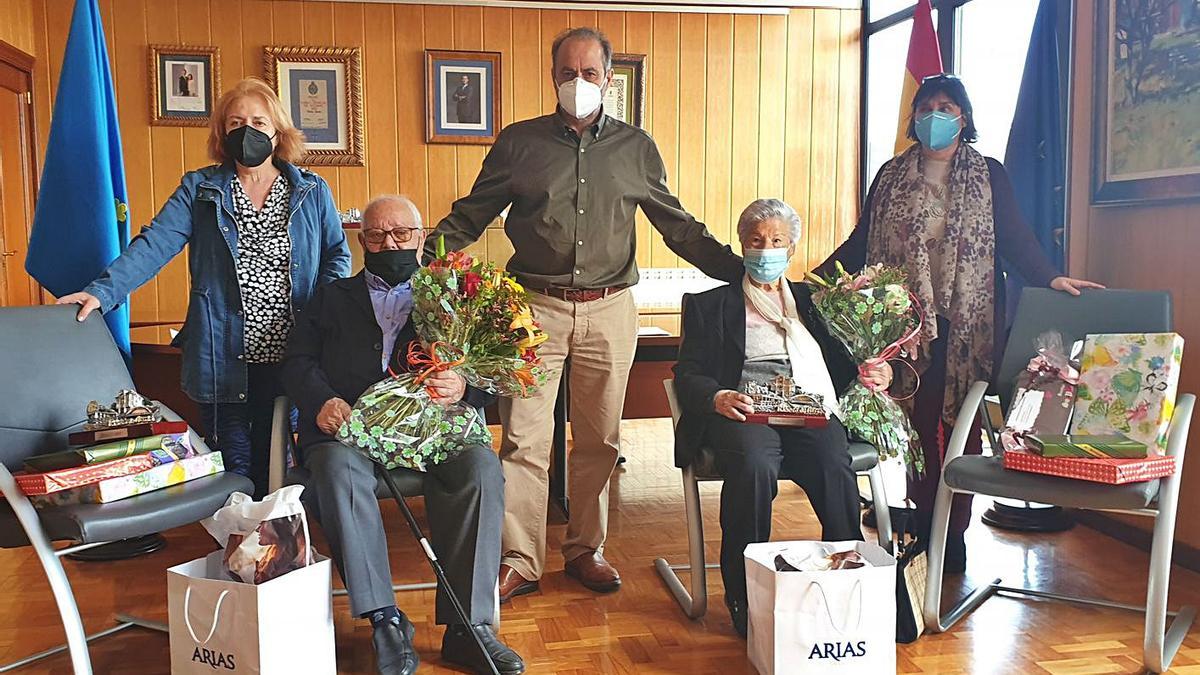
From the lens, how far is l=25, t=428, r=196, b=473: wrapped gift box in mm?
2268

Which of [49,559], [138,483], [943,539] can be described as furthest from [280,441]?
[943,539]

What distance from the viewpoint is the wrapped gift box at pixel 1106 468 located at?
7.84ft

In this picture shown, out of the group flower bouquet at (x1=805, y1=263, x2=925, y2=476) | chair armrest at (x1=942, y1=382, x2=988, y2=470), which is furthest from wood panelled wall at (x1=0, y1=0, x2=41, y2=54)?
chair armrest at (x1=942, y1=382, x2=988, y2=470)

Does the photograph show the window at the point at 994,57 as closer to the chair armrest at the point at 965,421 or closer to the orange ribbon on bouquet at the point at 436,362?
the chair armrest at the point at 965,421

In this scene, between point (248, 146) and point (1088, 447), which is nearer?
point (1088, 447)

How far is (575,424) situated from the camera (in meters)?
3.08

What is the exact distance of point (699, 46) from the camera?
256 inches

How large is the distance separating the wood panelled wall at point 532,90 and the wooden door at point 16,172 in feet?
0.51

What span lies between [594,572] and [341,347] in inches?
39.6

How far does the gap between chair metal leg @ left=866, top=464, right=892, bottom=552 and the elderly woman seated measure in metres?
0.06

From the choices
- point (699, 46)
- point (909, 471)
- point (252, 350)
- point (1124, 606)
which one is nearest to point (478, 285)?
point (252, 350)

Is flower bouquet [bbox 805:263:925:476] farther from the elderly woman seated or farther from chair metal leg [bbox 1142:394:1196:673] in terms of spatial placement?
chair metal leg [bbox 1142:394:1196:673]

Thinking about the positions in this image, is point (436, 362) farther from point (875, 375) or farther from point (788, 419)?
point (875, 375)

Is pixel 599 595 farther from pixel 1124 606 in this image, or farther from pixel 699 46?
pixel 699 46
